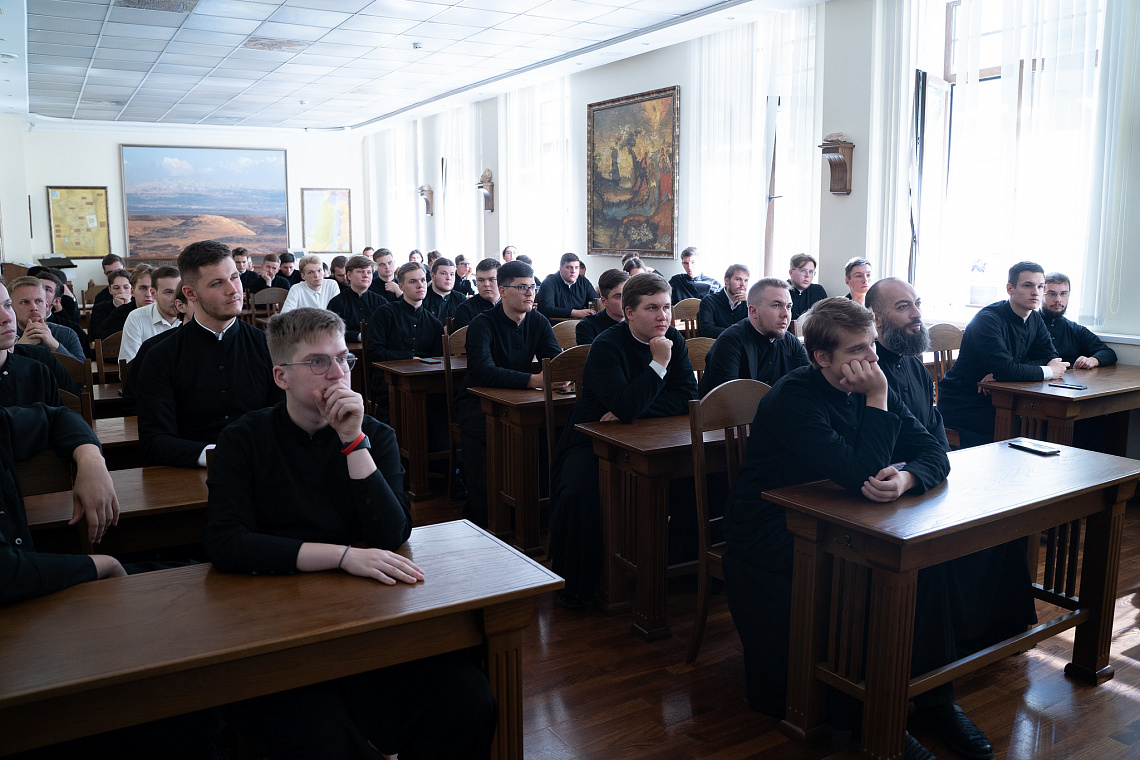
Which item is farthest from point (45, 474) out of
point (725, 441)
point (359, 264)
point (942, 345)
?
point (359, 264)

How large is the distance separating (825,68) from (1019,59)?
1564 mm

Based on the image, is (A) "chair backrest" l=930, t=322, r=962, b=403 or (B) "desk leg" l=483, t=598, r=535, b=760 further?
(A) "chair backrest" l=930, t=322, r=962, b=403

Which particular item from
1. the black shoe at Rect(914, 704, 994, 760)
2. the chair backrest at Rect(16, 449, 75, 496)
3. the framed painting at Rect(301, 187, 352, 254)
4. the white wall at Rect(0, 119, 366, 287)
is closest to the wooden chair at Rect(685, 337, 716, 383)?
the black shoe at Rect(914, 704, 994, 760)

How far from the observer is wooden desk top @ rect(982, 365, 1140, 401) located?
4215 mm

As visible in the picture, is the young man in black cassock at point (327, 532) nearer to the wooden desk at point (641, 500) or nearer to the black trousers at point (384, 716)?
the black trousers at point (384, 716)

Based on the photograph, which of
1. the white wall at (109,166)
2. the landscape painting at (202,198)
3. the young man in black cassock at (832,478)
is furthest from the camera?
the landscape painting at (202,198)

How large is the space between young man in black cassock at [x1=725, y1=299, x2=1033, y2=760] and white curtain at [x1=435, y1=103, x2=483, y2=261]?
420 inches

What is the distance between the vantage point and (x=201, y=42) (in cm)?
856

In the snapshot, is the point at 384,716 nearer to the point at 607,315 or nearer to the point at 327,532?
the point at 327,532

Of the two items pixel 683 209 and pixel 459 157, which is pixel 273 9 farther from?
pixel 459 157

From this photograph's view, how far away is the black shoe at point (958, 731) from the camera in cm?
240

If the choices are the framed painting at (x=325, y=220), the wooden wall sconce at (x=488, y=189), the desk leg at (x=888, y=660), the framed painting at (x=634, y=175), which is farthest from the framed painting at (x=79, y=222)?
the desk leg at (x=888, y=660)

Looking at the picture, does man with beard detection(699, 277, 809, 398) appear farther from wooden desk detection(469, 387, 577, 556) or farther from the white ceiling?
the white ceiling

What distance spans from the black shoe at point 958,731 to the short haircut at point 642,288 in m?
1.80
